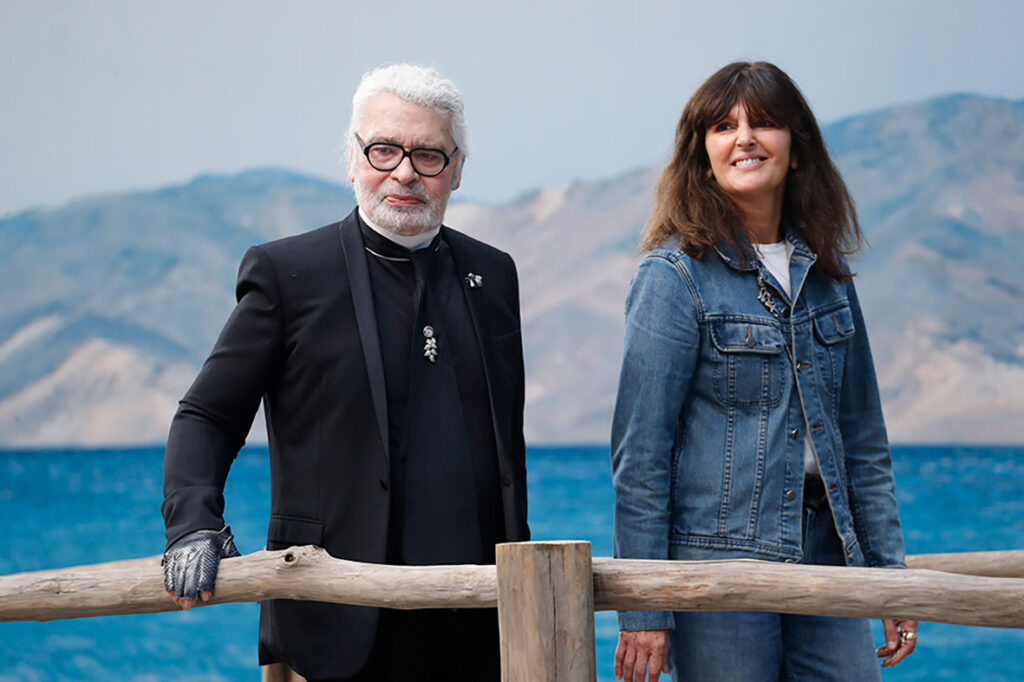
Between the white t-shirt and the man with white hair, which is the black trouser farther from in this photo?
the white t-shirt

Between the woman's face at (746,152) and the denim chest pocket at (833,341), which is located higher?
the woman's face at (746,152)

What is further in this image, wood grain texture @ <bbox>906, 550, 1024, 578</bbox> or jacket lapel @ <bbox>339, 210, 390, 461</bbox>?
wood grain texture @ <bbox>906, 550, 1024, 578</bbox>

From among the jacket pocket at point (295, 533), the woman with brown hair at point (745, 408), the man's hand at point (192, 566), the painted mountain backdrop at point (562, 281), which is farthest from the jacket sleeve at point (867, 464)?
the painted mountain backdrop at point (562, 281)

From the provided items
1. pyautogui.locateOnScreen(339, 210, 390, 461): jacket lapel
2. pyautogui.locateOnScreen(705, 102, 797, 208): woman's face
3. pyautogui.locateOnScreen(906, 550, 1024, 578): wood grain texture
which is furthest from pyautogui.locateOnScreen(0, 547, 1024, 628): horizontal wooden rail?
pyautogui.locateOnScreen(906, 550, 1024, 578): wood grain texture

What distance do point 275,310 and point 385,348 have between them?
0.65 feet

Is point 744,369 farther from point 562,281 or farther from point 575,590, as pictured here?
point 562,281

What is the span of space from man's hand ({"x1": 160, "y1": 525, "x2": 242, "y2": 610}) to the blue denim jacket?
68 centimetres

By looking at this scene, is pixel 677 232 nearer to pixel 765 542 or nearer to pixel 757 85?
pixel 757 85

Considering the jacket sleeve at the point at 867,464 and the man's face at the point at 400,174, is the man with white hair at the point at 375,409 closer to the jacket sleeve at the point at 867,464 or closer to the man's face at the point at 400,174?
the man's face at the point at 400,174

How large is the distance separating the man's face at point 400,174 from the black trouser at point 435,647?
0.67m

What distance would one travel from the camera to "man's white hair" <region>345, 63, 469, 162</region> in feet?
7.32

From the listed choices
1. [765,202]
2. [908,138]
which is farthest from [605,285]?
[765,202]

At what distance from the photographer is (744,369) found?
7.18 feet

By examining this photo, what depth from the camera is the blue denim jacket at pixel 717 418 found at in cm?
215
